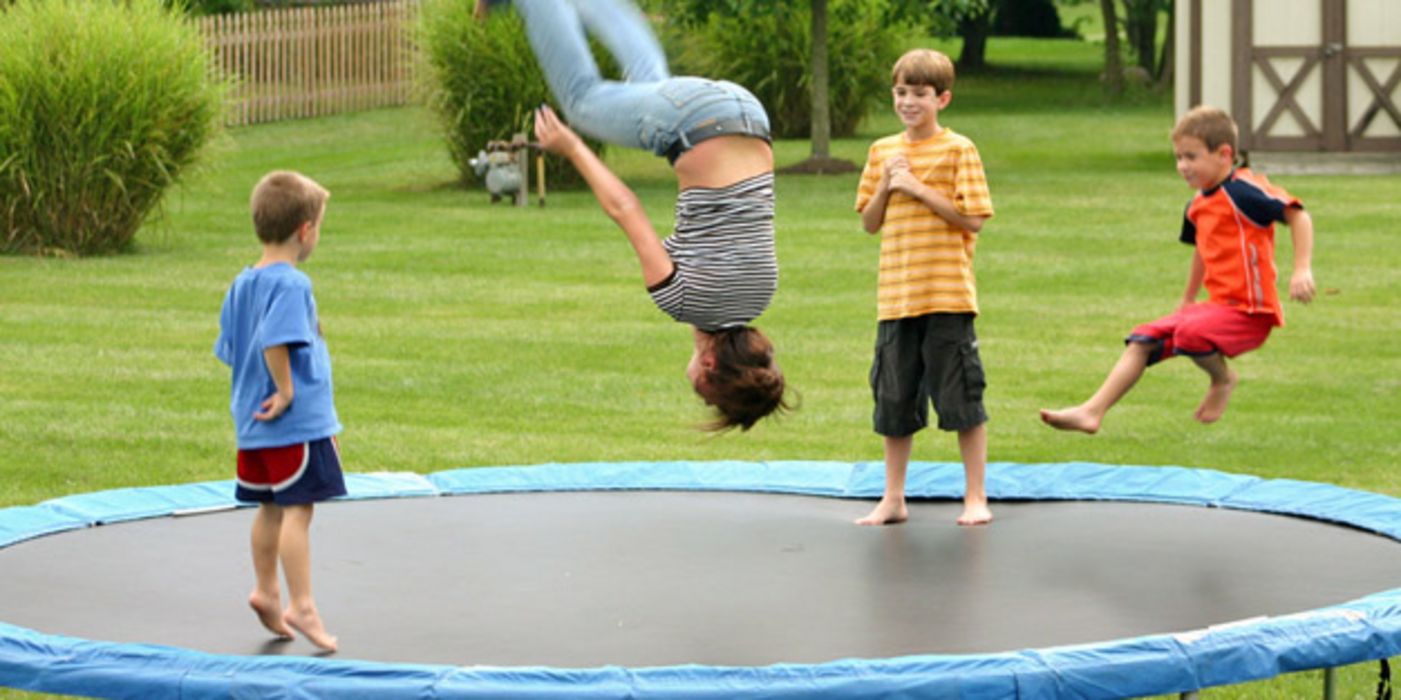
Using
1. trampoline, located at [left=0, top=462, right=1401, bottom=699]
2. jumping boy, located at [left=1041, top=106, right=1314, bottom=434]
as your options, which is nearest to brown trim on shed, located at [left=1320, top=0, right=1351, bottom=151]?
trampoline, located at [left=0, top=462, right=1401, bottom=699]

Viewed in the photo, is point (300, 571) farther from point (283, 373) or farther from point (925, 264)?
point (925, 264)

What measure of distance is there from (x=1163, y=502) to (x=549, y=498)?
175 centimetres

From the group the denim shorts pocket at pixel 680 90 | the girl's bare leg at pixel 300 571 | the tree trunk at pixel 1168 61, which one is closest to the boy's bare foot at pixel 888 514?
the denim shorts pocket at pixel 680 90

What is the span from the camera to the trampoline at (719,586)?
3947mm

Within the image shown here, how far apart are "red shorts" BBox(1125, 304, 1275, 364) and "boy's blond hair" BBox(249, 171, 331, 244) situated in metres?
2.24

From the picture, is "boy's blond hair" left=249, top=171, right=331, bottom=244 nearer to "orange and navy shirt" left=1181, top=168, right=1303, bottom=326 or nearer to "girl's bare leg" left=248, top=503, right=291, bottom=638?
"girl's bare leg" left=248, top=503, right=291, bottom=638

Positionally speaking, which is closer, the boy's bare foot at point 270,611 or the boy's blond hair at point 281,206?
the boy's blond hair at point 281,206

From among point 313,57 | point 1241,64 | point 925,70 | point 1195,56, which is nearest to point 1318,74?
point 1241,64

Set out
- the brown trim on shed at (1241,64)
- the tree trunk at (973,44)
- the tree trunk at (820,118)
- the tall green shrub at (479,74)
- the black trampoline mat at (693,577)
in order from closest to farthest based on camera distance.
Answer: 1. the black trampoline mat at (693,577)
2. the tall green shrub at (479,74)
3. the brown trim on shed at (1241,64)
4. the tree trunk at (820,118)
5. the tree trunk at (973,44)

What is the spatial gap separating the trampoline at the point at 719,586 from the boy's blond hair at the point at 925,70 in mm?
1155

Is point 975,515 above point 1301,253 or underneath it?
underneath

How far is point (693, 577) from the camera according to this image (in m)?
5.10

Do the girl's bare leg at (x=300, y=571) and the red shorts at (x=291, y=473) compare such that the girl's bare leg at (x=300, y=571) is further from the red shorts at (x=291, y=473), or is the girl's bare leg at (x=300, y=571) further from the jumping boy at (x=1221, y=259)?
the jumping boy at (x=1221, y=259)

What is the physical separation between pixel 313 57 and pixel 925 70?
16767 millimetres
